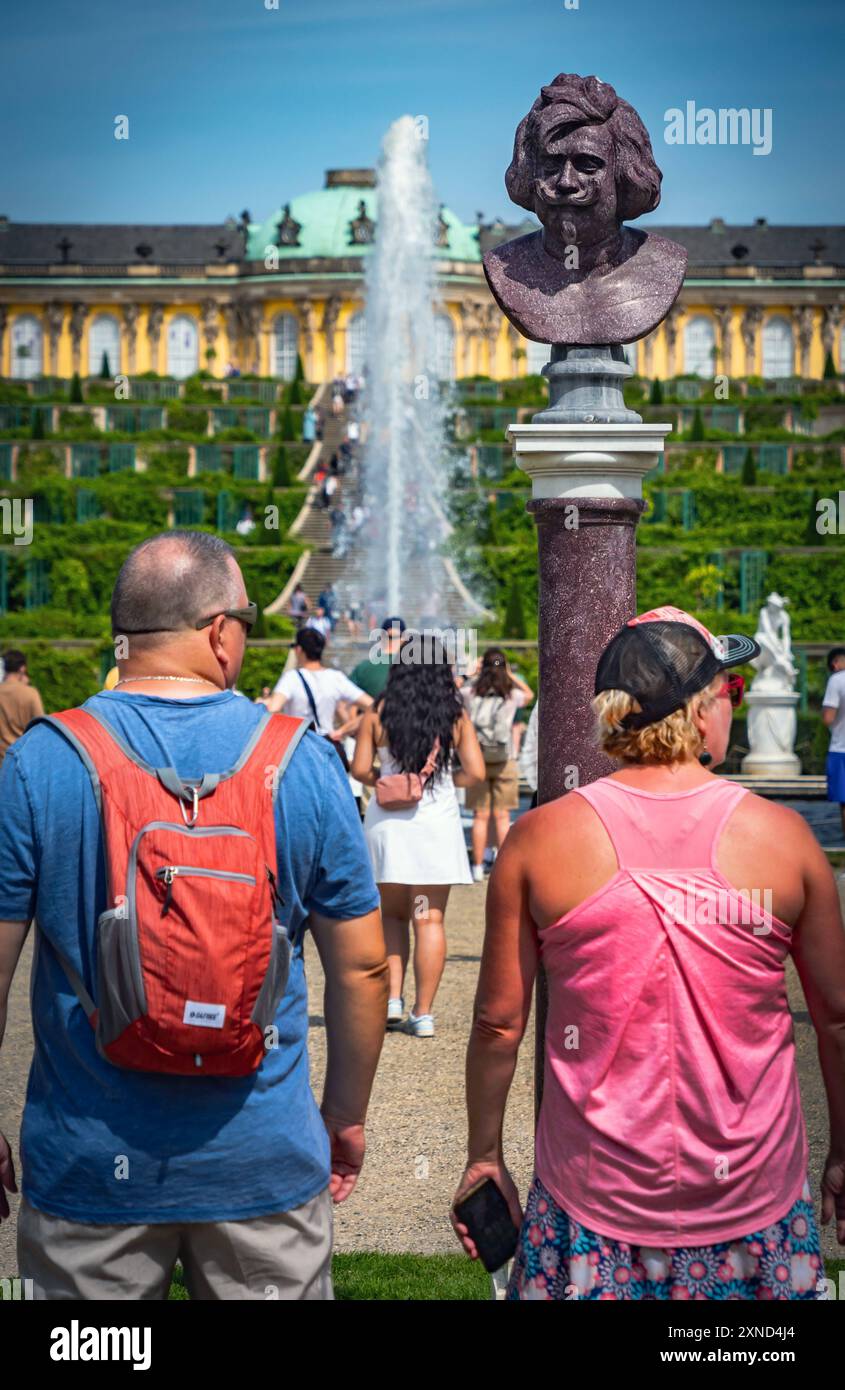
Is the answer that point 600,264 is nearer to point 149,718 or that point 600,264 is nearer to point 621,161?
point 621,161

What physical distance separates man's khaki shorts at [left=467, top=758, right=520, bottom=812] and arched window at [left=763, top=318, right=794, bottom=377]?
68.2 meters

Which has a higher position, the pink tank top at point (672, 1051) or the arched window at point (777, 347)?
the arched window at point (777, 347)

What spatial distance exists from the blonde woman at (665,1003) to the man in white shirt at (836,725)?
305 inches

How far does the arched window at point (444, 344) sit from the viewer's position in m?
71.8

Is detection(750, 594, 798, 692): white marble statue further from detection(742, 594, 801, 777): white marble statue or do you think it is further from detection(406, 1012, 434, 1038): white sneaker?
detection(406, 1012, 434, 1038): white sneaker

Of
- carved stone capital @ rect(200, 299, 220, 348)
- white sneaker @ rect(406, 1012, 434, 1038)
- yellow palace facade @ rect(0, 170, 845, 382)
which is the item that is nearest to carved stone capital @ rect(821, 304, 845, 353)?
yellow palace facade @ rect(0, 170, 845, 382)

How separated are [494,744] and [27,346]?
72.0 m

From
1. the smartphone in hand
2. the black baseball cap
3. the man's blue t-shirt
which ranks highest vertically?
the black baseball cap

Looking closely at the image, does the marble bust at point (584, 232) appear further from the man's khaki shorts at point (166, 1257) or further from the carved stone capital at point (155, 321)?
the carved stone capital at point (155, 321)

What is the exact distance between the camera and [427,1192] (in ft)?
17.0

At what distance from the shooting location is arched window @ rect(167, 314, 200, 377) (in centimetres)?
7762

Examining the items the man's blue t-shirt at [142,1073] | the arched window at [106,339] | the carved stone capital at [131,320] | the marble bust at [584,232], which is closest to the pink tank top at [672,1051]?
the man's blue t-shirt at [142,1073]

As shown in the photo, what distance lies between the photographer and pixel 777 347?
252 ft

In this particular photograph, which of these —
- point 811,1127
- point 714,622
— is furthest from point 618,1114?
point 714,622
